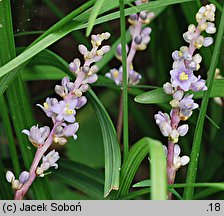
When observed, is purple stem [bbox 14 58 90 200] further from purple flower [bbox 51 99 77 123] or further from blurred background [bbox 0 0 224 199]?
blurred background [bbox 0 0 224 199]

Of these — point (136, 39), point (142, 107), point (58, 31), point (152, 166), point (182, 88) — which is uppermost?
point (142, 107)

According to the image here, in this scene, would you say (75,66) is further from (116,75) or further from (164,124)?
(116,75)

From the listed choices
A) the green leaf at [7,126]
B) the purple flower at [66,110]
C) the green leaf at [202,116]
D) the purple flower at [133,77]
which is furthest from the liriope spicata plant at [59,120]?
the purple flower at [133,77]

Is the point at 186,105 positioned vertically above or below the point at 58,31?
below

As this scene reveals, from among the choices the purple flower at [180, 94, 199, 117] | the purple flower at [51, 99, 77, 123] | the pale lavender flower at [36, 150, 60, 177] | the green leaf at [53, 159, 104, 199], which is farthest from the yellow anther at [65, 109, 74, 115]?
the green leaf at [53, 159, 104, 199]

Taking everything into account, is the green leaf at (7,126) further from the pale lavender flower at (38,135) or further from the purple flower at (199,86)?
the purple flower at (199,86)

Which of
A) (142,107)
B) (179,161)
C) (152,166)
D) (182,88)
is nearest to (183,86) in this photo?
(182,88)
